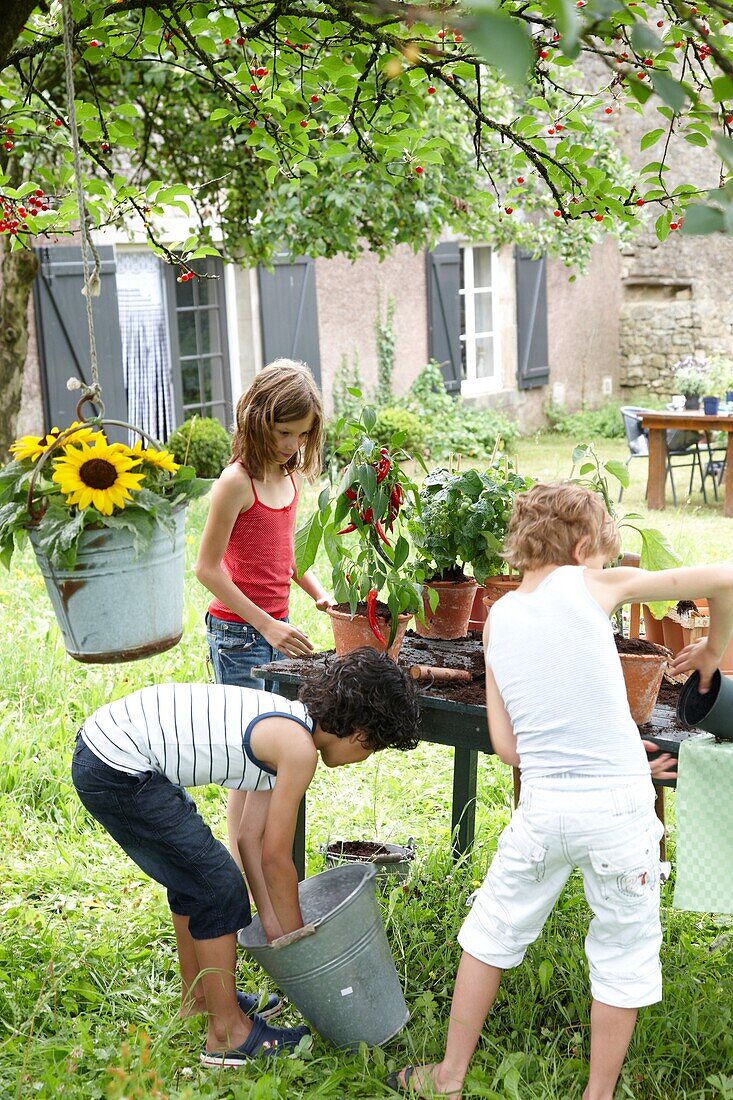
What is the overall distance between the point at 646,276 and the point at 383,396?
5449 millimetres

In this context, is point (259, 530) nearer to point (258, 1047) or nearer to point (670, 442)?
point (258, 1047)

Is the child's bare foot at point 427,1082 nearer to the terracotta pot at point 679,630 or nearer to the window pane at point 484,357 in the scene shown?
the terracotta pot at point 679,630

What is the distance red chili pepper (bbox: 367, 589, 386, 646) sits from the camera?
103 inches

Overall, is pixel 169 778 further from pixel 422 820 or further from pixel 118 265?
pixel 118 265

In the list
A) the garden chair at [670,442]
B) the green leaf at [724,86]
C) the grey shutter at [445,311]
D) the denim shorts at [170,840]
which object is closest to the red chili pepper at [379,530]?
the denim shorts at [170,840]

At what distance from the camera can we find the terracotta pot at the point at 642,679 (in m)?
2.25

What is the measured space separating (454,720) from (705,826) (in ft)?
1.95

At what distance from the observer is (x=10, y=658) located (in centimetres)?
466

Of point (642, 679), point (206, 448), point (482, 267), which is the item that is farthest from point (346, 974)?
point (482, 267)

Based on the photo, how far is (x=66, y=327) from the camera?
323 inches

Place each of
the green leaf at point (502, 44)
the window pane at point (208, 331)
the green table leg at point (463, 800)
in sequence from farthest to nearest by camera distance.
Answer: the window pane at point (208, 331) → the green table leg at point (463, 800) → the green leaf at point (502, 44)

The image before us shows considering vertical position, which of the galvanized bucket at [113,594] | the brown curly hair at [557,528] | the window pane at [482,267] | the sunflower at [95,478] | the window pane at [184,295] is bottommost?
the galvanized bucket at [113,594]

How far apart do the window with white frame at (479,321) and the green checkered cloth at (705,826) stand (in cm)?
1071

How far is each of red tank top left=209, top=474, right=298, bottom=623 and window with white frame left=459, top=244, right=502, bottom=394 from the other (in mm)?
9935
